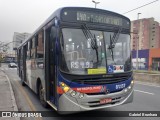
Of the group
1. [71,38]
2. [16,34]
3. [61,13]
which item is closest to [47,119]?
[71,38]

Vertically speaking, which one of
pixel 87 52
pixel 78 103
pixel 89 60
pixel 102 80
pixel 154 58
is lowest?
pixel 78 103

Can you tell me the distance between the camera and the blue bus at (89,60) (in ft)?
18.7

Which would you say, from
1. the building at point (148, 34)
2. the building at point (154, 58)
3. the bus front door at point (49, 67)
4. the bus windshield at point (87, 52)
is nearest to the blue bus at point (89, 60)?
the bus windshield at point (87, 52)

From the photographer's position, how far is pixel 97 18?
636cm

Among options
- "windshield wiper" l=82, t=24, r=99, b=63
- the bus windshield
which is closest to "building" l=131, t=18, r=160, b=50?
the bus windshield

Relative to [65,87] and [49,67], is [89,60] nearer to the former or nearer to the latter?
[65,87]

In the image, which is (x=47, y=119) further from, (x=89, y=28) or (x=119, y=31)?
(x=119, y=31)

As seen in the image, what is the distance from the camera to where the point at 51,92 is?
693 cm

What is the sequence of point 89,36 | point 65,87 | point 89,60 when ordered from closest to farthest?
point 65,87, point 89,60, point 89,36

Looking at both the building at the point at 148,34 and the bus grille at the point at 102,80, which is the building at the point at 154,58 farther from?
the building at the point at 148,34

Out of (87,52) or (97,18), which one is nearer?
(87,52)

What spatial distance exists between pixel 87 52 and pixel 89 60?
0.23m

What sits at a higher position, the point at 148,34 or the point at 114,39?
the point at 148,34

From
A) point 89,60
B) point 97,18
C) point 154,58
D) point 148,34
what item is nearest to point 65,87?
point 89,60
